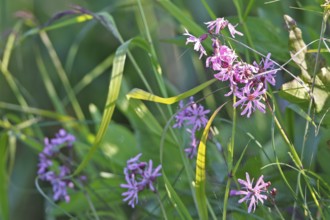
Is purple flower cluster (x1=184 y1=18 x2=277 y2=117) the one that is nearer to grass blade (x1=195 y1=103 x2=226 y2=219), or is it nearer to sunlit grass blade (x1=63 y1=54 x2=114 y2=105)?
grass blade (x1=195 y1=103 x2=226 y2=219)

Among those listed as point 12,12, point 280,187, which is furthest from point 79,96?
point 280,187

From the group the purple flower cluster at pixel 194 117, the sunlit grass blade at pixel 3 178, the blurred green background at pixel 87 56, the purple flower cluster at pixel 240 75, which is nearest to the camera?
the purple flower cluster at pixel 240 75

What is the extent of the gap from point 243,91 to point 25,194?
1192 millimetres

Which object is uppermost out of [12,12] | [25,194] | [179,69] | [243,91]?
[243,91]

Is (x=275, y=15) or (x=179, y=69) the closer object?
(x=275, y=15)

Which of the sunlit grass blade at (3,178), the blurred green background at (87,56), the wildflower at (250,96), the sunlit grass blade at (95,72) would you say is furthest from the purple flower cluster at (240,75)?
the sunlit grass blade at (95,72)

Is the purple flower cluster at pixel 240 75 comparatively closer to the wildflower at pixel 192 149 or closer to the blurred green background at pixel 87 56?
the wildflower at pixel 192 149

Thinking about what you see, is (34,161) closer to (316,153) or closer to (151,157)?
(151,157)

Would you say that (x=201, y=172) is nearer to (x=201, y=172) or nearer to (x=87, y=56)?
(x=201, y=172)

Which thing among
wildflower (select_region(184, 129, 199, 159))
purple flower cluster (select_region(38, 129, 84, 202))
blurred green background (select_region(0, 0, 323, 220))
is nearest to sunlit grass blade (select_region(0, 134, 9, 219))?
purple flower cluster (select_region(38, 129, 84, 202))

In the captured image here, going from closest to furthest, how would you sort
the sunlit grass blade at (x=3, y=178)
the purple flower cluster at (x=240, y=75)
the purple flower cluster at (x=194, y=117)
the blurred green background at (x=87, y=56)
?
1. the purple flower cluster at (x=240, y=75)
2. the purple flower cluster at (x=194, y=117)
3. the sunlit grass blade at (x=3, y=178)
4. the blurred green background at (x=87, y=56)

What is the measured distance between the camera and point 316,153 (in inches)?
50.5

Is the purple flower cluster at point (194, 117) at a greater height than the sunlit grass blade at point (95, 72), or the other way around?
the purple flower cluster at point (194, 117)

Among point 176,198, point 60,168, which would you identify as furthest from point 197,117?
point 60,168
